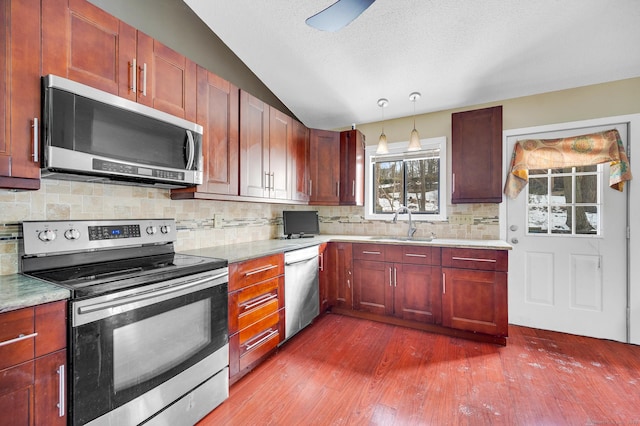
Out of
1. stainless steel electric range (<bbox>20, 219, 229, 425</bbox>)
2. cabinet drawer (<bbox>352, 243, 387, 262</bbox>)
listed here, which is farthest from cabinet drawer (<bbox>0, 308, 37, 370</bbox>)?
cabinet drawer (<bbox>352, 243, 387, 262</bbox>)

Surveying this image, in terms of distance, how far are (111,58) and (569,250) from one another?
3.89 meters

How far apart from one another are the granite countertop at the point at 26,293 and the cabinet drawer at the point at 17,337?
0.03 meters

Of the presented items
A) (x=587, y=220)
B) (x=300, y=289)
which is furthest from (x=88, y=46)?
(x=587, y=220)

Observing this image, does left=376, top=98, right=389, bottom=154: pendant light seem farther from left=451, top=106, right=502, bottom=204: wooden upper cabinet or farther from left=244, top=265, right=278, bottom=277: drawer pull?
left=244, top=265, right=278, bottom=277: drawer pull

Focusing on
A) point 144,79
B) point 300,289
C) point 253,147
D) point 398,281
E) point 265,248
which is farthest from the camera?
point 398,281

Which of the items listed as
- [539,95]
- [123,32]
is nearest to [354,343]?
[123,32]

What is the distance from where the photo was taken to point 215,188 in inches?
82.7

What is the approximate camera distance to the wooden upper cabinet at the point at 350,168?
3404mm

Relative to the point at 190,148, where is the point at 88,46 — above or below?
above

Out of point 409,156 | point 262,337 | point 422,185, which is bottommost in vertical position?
point 262,337

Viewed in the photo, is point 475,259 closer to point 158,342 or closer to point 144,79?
point 158,342

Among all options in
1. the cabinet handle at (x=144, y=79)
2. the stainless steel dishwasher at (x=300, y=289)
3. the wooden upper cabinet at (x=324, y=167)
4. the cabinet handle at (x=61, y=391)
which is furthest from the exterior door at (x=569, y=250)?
the cabinet handle at (x=61, y=391)

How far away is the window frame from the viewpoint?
324 cm

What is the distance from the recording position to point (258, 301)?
6.88 ft
